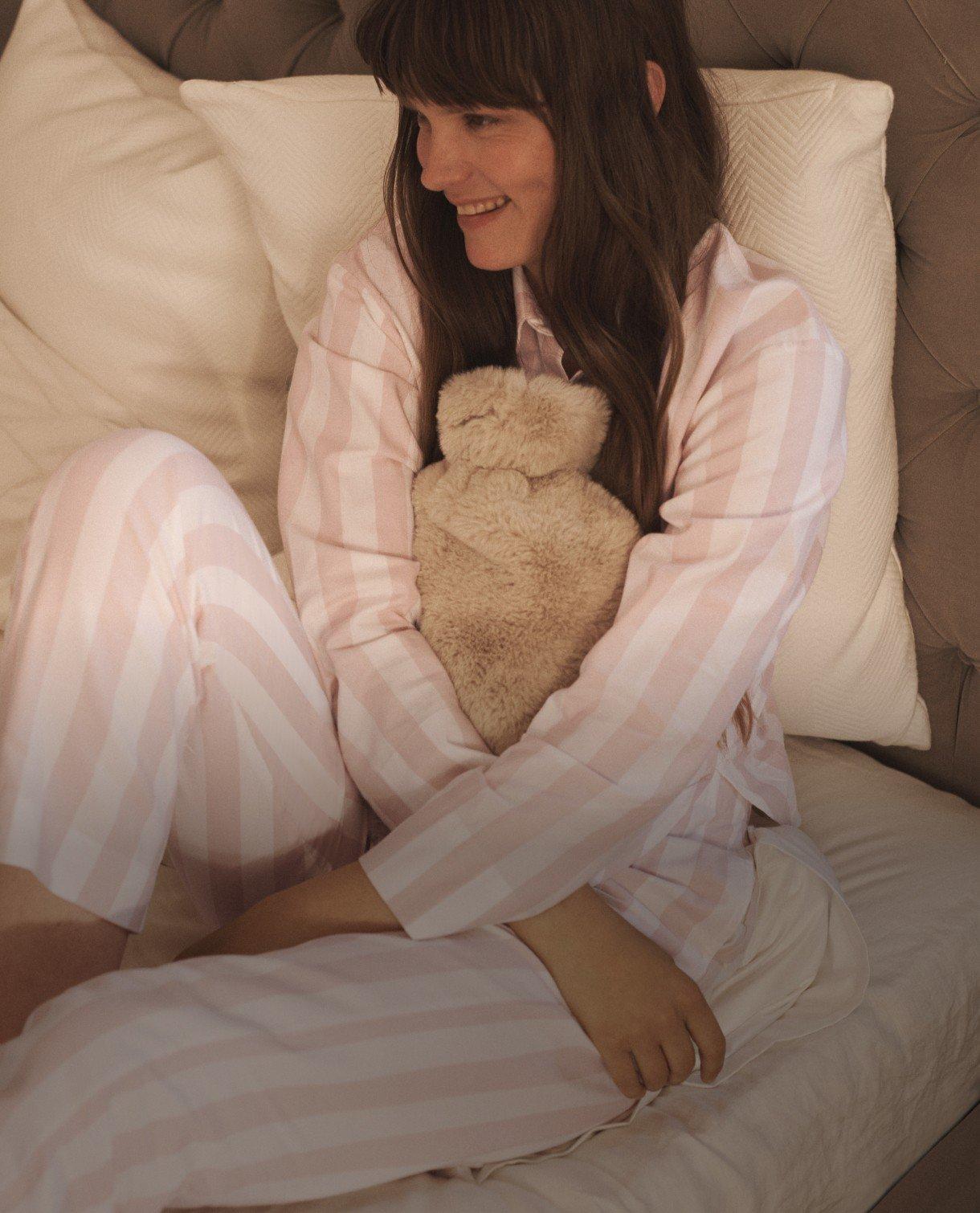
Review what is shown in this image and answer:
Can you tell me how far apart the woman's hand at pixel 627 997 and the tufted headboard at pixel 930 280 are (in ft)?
1.36

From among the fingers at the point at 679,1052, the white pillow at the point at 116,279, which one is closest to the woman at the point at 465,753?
the fingers at the point at 679,1052

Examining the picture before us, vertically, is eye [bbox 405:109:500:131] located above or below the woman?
above

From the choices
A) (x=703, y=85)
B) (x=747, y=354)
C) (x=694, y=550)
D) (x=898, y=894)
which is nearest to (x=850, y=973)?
(x=898, y=894)

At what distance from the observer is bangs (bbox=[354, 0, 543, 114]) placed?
2.28 feet

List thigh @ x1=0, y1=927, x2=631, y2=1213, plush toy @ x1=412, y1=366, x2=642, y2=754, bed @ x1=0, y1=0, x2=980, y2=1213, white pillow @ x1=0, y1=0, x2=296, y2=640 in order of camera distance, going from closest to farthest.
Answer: thigh @ x1=0, y1=927, x2=631, y2=1213
bed @ x1=0, y1=0, x2=980, y2=1213
plush toy @ x1=412, y1=366, x2=642, y2=754
white pillow @ x1=0, y1=0, x2=296, y2=640

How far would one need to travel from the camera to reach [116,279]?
1231mm

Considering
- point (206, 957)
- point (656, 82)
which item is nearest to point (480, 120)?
point (656, 82)

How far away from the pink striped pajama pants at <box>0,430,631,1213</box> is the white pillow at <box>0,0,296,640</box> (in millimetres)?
452

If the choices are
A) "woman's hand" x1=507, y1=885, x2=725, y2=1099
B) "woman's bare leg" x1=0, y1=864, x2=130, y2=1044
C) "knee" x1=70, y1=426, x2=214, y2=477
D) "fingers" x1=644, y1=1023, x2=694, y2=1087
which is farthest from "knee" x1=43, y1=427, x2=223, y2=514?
"fingers" x1=644, y1=1023, x2=694, y2=1087

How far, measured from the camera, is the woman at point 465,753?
0.66 metres

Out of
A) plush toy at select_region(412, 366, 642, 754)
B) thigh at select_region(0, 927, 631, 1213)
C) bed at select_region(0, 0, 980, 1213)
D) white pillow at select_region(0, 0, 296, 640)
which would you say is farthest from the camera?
white pillow at select_region(0, 0, 296, 640)

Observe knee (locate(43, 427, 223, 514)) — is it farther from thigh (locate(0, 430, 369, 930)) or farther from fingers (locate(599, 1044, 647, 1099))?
fingers (locate(599, 1044, 647, 1099))

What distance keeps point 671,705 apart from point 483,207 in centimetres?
42

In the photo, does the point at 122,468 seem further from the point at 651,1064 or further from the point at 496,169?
the point at 651,1064
